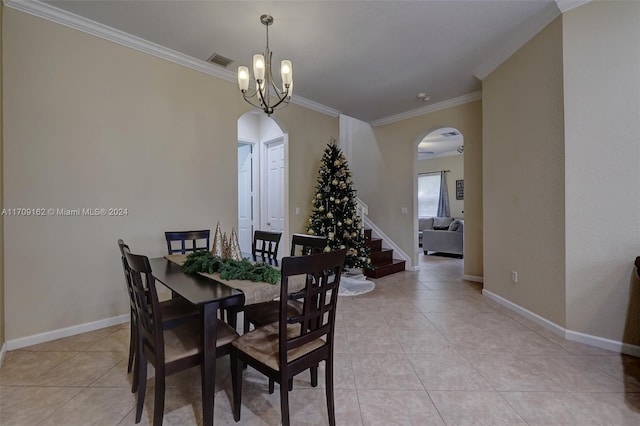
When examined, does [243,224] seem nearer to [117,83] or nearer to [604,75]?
[117,83]

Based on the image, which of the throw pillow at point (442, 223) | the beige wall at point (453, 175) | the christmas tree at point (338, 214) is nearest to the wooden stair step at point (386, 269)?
the christmas tree at point (338, 214)

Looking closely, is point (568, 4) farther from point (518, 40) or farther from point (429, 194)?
point (429, 194)

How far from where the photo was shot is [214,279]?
5.71ft

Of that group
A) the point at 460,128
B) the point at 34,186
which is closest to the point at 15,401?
the point at 34,186

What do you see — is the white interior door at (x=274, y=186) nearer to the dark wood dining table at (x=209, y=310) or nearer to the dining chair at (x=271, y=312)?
the dining chair at (x=271, y=312)

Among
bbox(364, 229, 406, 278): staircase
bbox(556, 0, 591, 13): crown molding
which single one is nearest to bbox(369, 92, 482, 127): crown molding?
bbox(556, 0, 591, 13): crown molding

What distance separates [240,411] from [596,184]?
126 inches

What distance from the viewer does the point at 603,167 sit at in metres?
2.32

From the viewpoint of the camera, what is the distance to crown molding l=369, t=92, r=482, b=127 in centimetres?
437

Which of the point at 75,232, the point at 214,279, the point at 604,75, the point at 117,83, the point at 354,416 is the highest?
the point at 117,83

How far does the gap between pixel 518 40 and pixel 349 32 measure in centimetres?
182

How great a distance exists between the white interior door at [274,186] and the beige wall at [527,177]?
10.9 feet

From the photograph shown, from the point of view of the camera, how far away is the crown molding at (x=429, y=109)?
437 cm

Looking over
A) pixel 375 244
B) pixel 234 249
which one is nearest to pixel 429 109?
pixel 375 244
